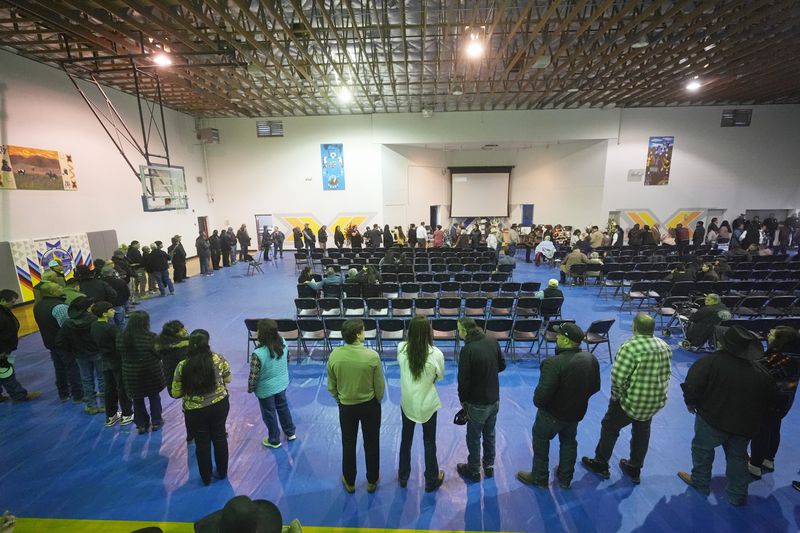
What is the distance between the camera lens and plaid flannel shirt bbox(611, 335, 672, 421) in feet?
9.13

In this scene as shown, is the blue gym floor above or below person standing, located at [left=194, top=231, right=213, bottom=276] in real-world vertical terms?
below

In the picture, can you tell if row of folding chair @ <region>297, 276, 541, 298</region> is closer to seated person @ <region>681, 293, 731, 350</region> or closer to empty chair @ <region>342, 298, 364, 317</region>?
empty chair @ <region>342, 298, 364, 317</region>

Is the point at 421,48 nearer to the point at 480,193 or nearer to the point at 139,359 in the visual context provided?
the point at 139,359

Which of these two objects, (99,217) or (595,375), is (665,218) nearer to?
(595,375)

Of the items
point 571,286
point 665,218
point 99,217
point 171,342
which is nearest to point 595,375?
point 171,342

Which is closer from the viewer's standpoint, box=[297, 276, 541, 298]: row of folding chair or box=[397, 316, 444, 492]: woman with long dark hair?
box=[397, 316, 444, 492]: woman with long dark hair

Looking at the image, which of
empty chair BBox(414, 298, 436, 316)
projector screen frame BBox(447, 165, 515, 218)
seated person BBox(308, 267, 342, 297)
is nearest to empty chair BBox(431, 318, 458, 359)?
empty chair BBox(414, 298, 436, 316)

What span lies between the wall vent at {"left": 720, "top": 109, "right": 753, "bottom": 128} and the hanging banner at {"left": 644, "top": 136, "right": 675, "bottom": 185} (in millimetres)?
2403

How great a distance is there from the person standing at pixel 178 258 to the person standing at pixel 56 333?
6.83 m

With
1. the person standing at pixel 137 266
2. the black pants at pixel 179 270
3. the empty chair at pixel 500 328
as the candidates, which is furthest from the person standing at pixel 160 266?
the empty chair at pixel 500 328

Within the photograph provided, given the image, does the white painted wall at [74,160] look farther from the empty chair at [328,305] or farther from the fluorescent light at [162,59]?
the empty chair at [328,305]

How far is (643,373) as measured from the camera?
2.80m

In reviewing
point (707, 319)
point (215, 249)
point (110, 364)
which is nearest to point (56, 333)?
point (110, 364)

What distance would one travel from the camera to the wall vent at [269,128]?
1680 cm
